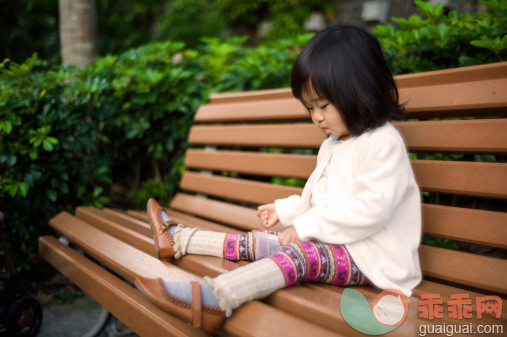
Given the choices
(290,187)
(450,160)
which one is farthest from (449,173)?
(290,187)

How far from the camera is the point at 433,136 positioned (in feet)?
4.99

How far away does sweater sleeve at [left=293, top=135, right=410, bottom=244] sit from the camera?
1292 mm

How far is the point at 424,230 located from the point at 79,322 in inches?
77.6

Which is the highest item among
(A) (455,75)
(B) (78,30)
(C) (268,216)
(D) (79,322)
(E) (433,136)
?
(B) (78,30)

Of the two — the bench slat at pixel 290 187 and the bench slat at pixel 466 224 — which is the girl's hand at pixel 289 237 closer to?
the bench slat at pixel 290 187

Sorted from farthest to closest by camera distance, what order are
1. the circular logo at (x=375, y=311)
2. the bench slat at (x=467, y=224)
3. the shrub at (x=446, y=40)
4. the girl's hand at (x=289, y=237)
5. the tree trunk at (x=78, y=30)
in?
the tree trunk at (x=78, y=30), the shrub at (x=446, y=40), the girl's hand at (x=289, y=237), the bench slat at (x=467, y=224), the circular logo at (x=375, y=311)

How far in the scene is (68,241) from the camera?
2082mm

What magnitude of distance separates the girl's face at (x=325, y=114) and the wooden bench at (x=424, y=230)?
38 centimetres

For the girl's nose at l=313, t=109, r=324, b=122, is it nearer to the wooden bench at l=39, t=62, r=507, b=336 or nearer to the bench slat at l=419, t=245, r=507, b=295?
the wooden bench at l=39, t=62, r=507, b=336

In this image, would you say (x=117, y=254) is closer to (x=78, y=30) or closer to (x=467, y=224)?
(x=467, y=224)

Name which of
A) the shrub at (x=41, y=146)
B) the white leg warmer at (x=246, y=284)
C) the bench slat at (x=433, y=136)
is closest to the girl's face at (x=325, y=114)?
the bench slat at (x=433, y=136)

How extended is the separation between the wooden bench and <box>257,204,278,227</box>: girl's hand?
26 cm

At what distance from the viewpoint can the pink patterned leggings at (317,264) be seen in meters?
1.26

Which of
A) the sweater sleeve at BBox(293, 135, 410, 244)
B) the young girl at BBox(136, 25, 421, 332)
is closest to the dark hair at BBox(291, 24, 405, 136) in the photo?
the young girl at BBox(136, 25, 421, 332)
